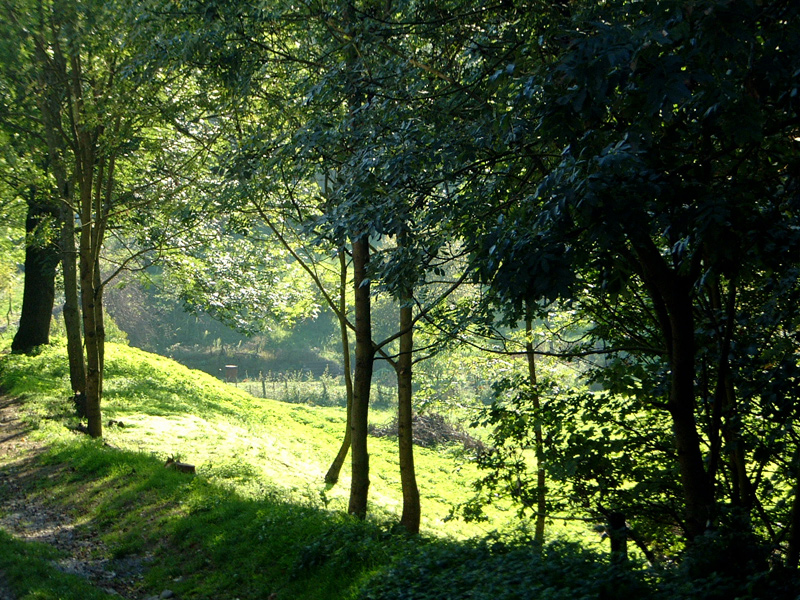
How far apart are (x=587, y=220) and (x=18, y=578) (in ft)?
21.6

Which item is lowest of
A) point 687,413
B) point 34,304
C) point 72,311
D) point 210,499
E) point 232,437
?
point 210,499

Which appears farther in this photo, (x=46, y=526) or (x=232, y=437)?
(x=232, y=437)

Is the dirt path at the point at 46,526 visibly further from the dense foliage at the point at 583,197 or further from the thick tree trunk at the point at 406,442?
the thick tree trunk at the point at 406,442

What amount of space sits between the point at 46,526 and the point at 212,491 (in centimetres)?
216

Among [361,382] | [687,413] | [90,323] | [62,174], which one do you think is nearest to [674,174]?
[687,413]

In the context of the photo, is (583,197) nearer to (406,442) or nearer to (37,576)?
(37,576)

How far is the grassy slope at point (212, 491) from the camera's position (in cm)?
705

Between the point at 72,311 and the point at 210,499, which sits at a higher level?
the point at 72,311

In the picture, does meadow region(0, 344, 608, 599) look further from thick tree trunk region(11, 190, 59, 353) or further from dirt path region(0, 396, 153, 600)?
thick tree trunk region(11, 190, 59, 353)

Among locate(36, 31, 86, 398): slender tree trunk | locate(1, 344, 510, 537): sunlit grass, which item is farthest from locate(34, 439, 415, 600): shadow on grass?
locate(36, 31, 86, 398): slender tree trunk

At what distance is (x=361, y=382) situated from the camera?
916 cm

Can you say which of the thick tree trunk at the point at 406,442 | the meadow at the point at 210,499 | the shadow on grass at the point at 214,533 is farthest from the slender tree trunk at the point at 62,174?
the thick tree trunk at the point at 406,442

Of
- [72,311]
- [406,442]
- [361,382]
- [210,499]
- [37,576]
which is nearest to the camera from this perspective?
[37,576]

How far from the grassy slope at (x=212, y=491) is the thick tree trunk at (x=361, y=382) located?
726 millimetres
